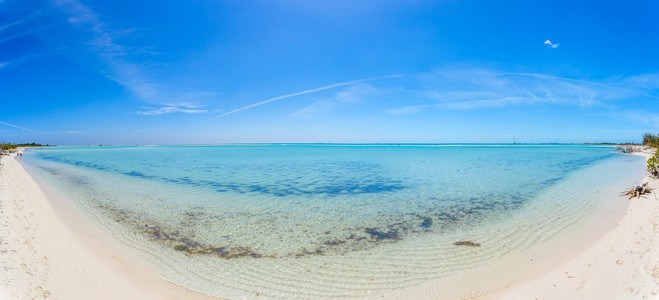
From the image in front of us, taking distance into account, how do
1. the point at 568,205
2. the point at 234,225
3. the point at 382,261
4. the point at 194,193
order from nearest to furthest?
1. the point at 382,261
2. the point at 234,225
3. the point at 568,205
4. the point at 194,193

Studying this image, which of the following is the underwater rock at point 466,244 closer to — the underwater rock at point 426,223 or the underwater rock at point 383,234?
the underwater rock at point 426,223

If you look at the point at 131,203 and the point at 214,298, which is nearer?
the point at 214,298

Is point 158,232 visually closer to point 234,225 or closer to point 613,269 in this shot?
point 234,225

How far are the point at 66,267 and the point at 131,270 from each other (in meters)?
1.13

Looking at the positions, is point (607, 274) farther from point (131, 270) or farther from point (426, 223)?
point (131, 270)

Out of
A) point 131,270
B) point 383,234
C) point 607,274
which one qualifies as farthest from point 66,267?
point 607,274

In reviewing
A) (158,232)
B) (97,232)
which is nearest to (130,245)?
(158,232)

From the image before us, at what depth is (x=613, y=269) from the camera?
178 inches

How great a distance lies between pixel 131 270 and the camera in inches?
218

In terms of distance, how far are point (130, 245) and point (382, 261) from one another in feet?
22.4

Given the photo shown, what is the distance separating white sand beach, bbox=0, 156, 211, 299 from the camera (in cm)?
425

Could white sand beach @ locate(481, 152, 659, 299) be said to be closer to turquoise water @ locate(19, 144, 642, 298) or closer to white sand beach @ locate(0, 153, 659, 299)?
white sand beach @ locate(0, 153, 659, 299)

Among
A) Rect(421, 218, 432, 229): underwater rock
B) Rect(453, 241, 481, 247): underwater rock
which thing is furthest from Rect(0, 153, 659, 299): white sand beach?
Rect(421, 218, 432, 229): underwater rock

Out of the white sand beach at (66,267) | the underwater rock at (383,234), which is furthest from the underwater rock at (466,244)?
the white sand beach at (66,267)
